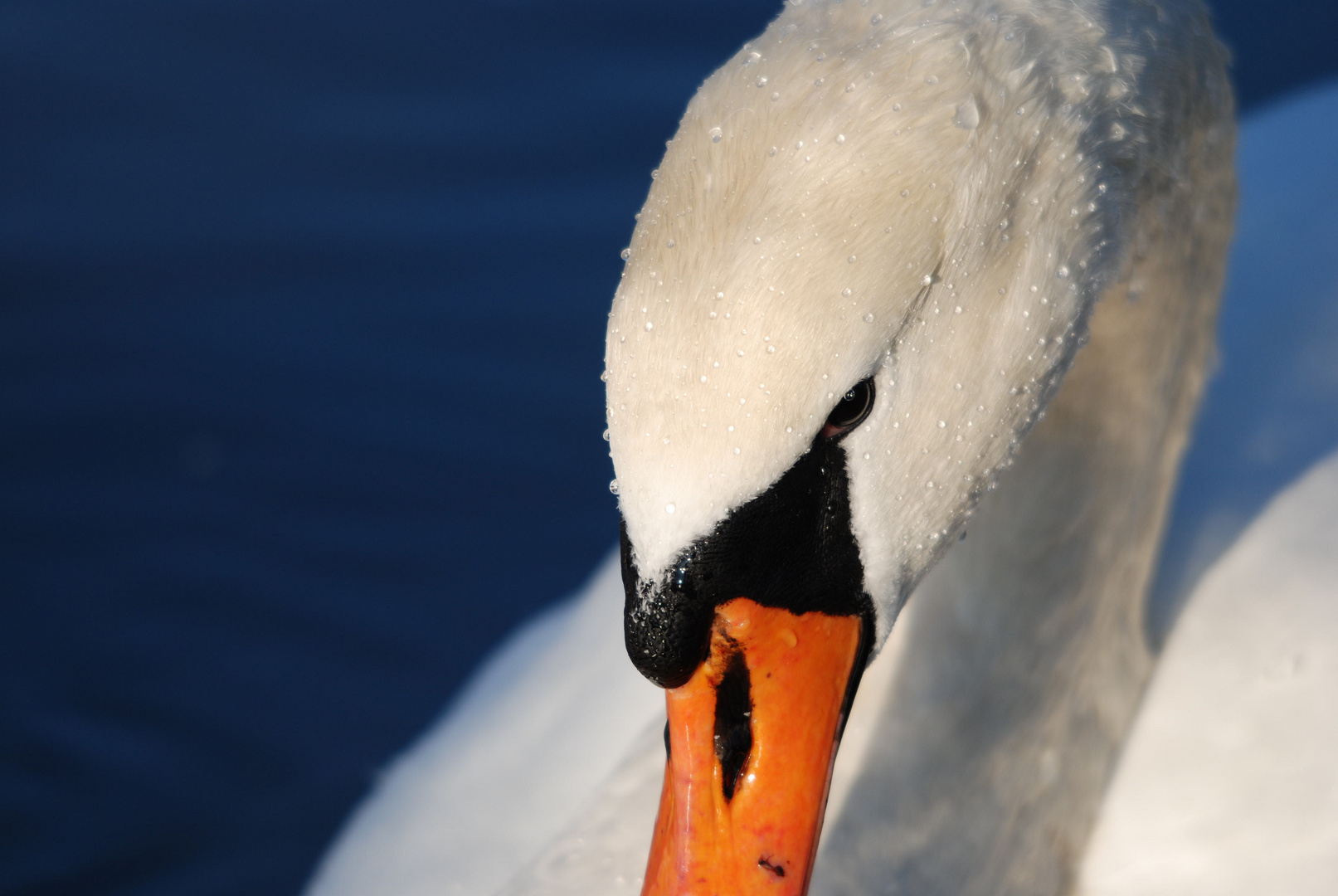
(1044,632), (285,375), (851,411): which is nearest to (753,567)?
(851,411)

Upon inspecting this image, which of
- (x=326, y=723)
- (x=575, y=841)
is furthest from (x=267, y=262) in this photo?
(x=575, y=841)

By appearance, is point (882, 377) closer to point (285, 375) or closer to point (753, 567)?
point (753, 567)

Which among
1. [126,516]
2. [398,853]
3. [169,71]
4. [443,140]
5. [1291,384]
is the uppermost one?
[169,71]

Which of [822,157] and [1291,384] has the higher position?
[1291,384]

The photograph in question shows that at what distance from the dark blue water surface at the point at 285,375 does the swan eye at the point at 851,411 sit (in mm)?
2814

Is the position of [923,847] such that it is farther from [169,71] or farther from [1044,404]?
[169,71]

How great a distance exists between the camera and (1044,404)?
2.04 m

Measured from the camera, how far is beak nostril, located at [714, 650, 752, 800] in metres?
1.83

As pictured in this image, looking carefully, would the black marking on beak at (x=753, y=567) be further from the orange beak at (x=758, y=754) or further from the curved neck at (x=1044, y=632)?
the curved neck at (x=1044, y=632)

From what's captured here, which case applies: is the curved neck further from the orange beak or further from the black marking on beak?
the black marking on beak

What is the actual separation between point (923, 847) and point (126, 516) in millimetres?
3134

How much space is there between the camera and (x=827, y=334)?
5.33 ft

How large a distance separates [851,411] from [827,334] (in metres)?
0.14

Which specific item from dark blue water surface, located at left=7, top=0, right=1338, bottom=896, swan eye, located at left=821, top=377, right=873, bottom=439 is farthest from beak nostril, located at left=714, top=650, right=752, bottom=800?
dark blue water surface, located at left=7, top=0, right=1338, bottom=896
